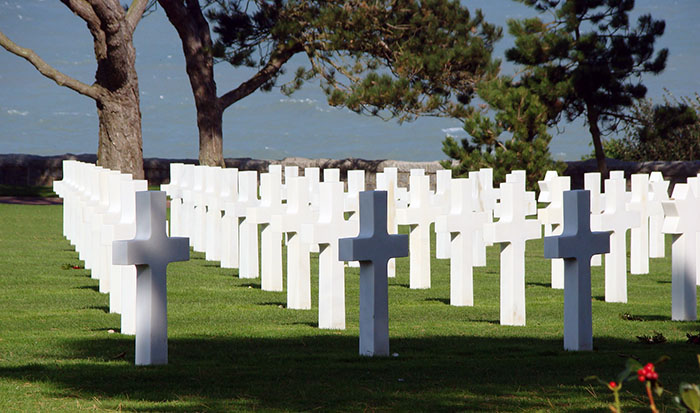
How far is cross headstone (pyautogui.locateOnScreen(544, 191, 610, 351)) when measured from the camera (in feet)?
19.7

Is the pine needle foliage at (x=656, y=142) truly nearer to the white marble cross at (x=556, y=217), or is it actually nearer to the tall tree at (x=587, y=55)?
the tall tree at (x=587, y=55)

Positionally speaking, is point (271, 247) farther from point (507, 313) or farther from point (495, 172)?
point (495, 172)

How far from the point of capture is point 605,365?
5500 mm

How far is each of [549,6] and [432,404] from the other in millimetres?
25003

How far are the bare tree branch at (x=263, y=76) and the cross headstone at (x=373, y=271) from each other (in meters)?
21.3

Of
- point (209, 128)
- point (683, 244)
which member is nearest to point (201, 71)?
point (209, 128)

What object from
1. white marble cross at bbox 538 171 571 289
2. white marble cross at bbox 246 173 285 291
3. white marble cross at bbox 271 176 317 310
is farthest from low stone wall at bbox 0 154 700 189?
white marble cross at bbox 271 176 317 310

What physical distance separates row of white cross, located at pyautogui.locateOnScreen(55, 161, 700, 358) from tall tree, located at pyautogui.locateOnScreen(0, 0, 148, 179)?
961 centimetres

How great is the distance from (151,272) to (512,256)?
9.44 ft

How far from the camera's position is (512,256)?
716 centimetres

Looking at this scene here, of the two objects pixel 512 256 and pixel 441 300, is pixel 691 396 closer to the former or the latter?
pixel 512 256

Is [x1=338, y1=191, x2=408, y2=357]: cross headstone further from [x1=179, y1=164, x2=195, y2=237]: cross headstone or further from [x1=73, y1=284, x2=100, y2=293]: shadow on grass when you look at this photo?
[x1=179, y1=164, x2=195, y2=237]: cross headstone

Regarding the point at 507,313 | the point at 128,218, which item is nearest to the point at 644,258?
the point at 507,313

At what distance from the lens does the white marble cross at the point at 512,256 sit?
7.17 metres
